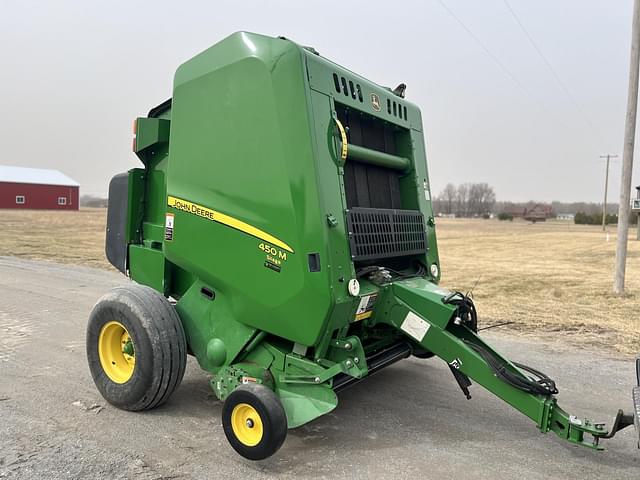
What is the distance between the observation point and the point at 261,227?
10.7 feet

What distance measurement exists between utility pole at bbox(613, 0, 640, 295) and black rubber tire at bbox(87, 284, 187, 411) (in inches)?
373

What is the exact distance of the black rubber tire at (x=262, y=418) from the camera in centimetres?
294

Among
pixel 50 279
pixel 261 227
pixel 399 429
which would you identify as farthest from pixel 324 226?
pixel 50 279

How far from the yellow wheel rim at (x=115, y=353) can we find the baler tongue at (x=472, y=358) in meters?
1.97

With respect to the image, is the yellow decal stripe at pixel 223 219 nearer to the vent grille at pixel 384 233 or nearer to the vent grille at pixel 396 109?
the vent grille at pixel 384 233

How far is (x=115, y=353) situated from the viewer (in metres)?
3.99

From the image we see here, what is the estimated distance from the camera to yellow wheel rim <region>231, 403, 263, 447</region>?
119 inches

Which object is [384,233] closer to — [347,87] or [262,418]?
[347,87]

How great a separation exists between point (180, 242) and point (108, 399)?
4.34ft

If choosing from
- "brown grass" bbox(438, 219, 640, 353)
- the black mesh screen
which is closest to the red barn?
"brown grass" bbox(438, 219, 640, 353)

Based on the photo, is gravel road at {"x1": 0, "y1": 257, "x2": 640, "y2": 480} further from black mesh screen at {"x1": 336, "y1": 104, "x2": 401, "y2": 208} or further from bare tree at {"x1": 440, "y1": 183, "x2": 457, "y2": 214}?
bare tree at {"x1": 440, "y1": 183, "x2": 457, "y2": 214}

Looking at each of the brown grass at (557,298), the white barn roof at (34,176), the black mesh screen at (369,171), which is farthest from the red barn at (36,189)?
the black mesh screen at (369,171)

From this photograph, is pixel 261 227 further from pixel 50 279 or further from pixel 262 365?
pixel 50 279

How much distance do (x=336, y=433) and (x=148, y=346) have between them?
1446 millimetres
